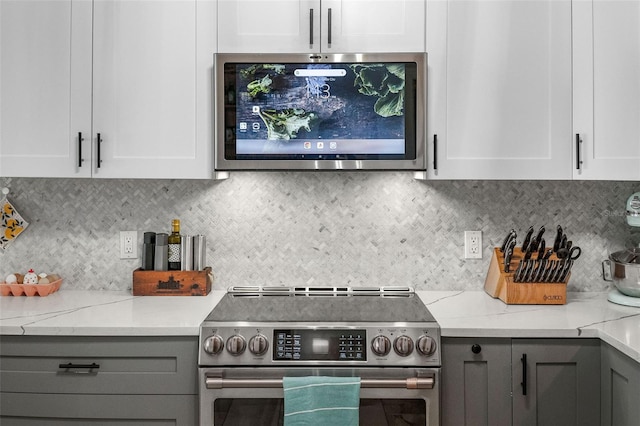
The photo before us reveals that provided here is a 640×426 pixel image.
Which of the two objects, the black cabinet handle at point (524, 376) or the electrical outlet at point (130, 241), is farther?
the electrical outlet at point (130, 241)

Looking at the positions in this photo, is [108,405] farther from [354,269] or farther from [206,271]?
[354,269]

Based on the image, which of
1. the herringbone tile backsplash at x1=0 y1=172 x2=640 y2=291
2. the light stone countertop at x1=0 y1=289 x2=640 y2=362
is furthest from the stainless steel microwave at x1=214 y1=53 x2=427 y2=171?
the light stone countertop at x1=0 y1=289 x2=640 y2=362

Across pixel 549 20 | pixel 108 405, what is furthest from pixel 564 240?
pixel 108 405

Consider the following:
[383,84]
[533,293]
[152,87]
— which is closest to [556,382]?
[533,293]

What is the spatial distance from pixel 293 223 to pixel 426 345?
904 mm

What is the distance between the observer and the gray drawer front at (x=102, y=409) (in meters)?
1.85

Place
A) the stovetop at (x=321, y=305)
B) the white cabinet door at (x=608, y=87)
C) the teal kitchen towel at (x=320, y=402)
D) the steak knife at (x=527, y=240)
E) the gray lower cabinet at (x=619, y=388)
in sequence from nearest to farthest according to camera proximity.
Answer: the gray lower cabinet at (x=619, y=388), the teal kitchen towel at (x=320, y=402), the stovetop at (x=321, y=305), the white cabinet door at (x=608, y=87), the steak knife at (x=527, y=240)

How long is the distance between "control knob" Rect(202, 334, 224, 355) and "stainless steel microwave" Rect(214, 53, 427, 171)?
67cm

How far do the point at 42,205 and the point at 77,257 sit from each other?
29 cm

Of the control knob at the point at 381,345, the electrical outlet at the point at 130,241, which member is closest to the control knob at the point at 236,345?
the control knob at the point at 381,345

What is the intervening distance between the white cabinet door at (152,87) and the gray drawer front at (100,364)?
663 mm

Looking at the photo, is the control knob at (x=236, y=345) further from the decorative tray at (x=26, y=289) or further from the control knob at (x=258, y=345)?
the decorative tray at (x=26, y=289)

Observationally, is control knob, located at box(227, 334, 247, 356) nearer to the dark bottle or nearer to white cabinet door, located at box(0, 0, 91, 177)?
the dark bottle

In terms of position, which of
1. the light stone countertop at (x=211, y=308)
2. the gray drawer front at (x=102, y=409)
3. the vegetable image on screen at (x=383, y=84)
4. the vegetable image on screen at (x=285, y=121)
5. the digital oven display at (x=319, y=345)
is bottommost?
the gray drawer front at (x=102, y=409)
